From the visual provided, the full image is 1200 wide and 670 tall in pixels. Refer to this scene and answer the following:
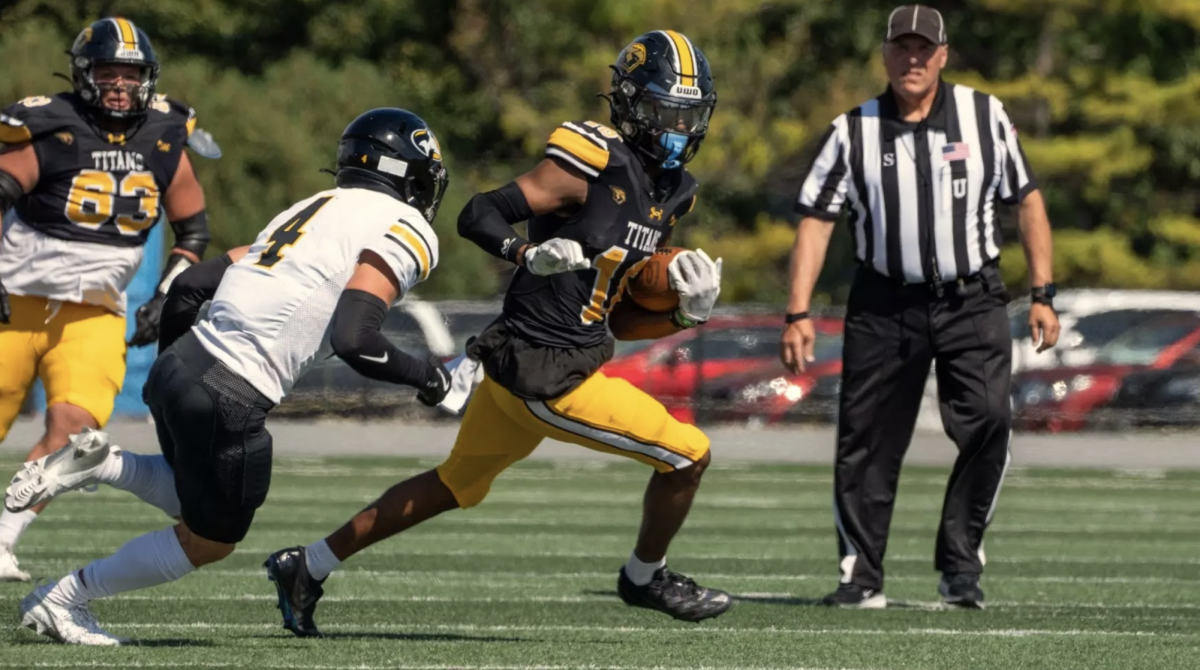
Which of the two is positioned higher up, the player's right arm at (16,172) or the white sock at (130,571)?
the player's right arm at (16,172)

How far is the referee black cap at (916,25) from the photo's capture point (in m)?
6.80

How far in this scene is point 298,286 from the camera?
16.7 ft

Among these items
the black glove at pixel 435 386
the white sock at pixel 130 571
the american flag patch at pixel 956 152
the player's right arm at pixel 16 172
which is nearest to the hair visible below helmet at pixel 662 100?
the black glove at pixel 435 386

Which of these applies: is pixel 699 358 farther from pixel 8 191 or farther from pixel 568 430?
pixel 568 430

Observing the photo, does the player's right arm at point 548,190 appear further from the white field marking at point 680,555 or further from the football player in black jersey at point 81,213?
the white field marking at point 680,555

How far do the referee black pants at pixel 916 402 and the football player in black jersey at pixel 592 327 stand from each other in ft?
3.94

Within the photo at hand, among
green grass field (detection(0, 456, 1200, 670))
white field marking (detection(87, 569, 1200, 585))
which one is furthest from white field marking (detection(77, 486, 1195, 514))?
white field marking (detection(87, 569, 1200, 585))

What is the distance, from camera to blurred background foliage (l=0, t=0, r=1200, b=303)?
2459 cm

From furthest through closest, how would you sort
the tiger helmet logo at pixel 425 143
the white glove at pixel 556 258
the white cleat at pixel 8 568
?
the white cleat at pixel 8 568 → the tiger helmet logo at pixel 425 143 → the white glove at pixel 556 258

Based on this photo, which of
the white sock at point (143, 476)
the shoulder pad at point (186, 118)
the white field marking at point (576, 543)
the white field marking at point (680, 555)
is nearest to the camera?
the white sock at point (143, 476)

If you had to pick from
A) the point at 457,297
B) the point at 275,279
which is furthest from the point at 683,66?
the point at 457,297

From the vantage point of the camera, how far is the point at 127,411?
17.0m

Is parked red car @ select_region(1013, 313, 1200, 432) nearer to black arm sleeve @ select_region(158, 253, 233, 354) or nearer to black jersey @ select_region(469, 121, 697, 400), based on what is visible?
black jersey @ select_region(469, 121, 697, 400)

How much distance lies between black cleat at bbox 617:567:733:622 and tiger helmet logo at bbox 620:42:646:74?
1.38m
